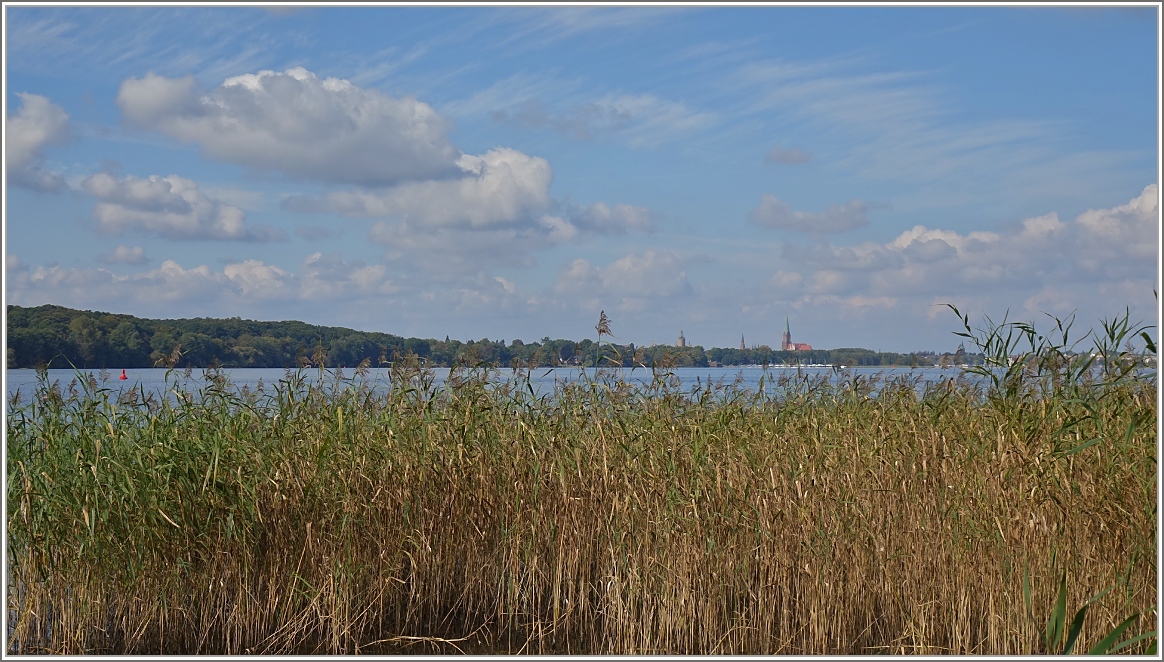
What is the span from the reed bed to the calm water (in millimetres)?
173

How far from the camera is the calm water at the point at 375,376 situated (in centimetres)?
597

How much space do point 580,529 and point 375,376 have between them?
192cm

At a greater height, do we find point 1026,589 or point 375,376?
point 375,376

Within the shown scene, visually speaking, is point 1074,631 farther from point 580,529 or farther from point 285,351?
point 285,351

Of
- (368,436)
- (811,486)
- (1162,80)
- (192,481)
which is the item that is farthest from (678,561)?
(1162,80)

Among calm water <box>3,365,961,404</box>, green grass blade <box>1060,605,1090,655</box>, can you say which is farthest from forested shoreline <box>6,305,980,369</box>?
green grass blade <box>1060,605,1090,655</box>

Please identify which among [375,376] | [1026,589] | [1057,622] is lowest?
[1057,622]

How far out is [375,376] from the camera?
6.47 metres

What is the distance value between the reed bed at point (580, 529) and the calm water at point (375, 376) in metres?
0.17

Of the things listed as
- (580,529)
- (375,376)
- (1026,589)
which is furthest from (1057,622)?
(375,376)

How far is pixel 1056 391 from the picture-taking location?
5.21 m

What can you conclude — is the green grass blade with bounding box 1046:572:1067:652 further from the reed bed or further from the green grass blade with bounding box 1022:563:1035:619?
the reed bed

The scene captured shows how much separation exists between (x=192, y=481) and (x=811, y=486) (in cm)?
349

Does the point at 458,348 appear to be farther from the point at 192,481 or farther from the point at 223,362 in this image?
the point at 192,481
